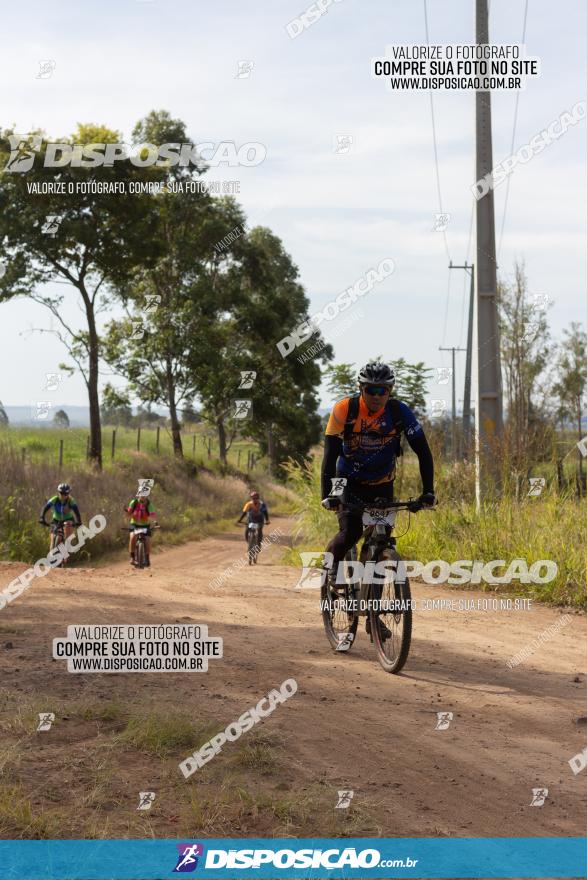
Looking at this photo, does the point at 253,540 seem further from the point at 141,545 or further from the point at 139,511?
the point at 139,511

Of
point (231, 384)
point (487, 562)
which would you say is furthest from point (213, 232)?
point (487, 562)

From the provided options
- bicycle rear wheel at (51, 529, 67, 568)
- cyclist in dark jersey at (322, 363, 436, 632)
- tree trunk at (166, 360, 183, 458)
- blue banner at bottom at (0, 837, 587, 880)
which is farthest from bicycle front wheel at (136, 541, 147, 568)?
tree trunk at (166, 360, 183, 458)

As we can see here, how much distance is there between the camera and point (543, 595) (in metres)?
10.9

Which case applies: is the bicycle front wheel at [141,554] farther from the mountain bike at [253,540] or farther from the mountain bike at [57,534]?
the mountain bike at [253,540]

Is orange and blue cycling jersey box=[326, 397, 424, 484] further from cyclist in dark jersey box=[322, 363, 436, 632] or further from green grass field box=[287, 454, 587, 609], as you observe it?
green grass field box=[287, 454, 587, 609]

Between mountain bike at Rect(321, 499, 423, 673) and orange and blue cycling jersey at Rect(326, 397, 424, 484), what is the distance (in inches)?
11.5

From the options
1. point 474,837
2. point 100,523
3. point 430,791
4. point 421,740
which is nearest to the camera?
point 474,837

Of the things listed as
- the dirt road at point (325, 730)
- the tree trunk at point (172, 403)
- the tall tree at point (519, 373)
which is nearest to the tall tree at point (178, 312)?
the tree trunk at point (172, 403)

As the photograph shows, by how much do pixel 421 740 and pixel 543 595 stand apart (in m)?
5.63

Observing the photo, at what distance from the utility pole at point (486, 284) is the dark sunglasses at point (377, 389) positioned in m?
6.87

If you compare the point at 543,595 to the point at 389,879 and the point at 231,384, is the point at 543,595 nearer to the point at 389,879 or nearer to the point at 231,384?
the point at 389,879

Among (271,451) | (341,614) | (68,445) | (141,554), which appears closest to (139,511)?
(141,554)

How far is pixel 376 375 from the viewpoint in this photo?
23.6 ft

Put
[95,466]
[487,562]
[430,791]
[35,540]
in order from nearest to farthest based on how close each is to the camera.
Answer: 1. [430,791]
2. [487,562]
3. [35,540]
4. [95,466]
